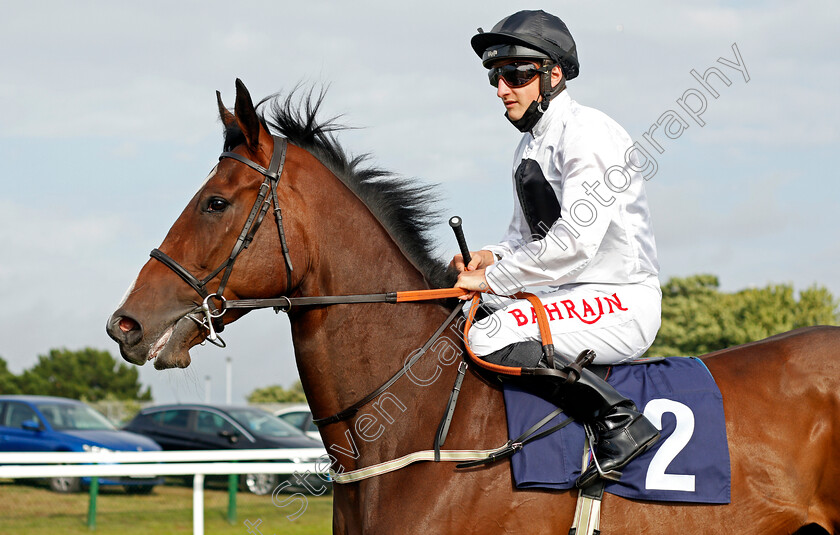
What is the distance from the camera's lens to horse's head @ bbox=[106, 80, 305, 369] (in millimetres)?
3057

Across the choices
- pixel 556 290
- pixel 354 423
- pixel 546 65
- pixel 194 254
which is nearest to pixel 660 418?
pixel 556 290

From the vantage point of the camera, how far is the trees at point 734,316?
30.0m

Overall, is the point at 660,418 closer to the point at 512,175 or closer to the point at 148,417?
the point at 512,175

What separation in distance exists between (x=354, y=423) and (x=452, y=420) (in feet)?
1.28

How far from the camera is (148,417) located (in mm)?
13602

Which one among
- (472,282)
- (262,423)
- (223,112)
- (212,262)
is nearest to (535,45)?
(472,282)

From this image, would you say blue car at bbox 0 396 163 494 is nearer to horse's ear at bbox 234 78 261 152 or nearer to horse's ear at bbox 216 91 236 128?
horse's ear at bbox 216 91 236 128

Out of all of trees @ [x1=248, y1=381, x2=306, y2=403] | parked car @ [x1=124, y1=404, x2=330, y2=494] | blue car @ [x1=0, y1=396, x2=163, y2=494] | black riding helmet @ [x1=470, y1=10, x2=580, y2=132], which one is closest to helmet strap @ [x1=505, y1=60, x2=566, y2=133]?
black riding helmet @ [x1=470, y1=10, x2=580, y2=132]

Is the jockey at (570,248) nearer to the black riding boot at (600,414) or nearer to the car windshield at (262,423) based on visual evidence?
the black riding boot at (600,414)

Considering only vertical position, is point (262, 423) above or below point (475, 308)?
above

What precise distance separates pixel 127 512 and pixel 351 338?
501 cm

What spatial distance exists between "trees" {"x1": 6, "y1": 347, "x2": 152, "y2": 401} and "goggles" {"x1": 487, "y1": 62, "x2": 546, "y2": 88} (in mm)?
44363

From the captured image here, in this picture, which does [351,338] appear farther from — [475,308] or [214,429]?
[214,429]

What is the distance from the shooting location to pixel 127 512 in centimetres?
732
